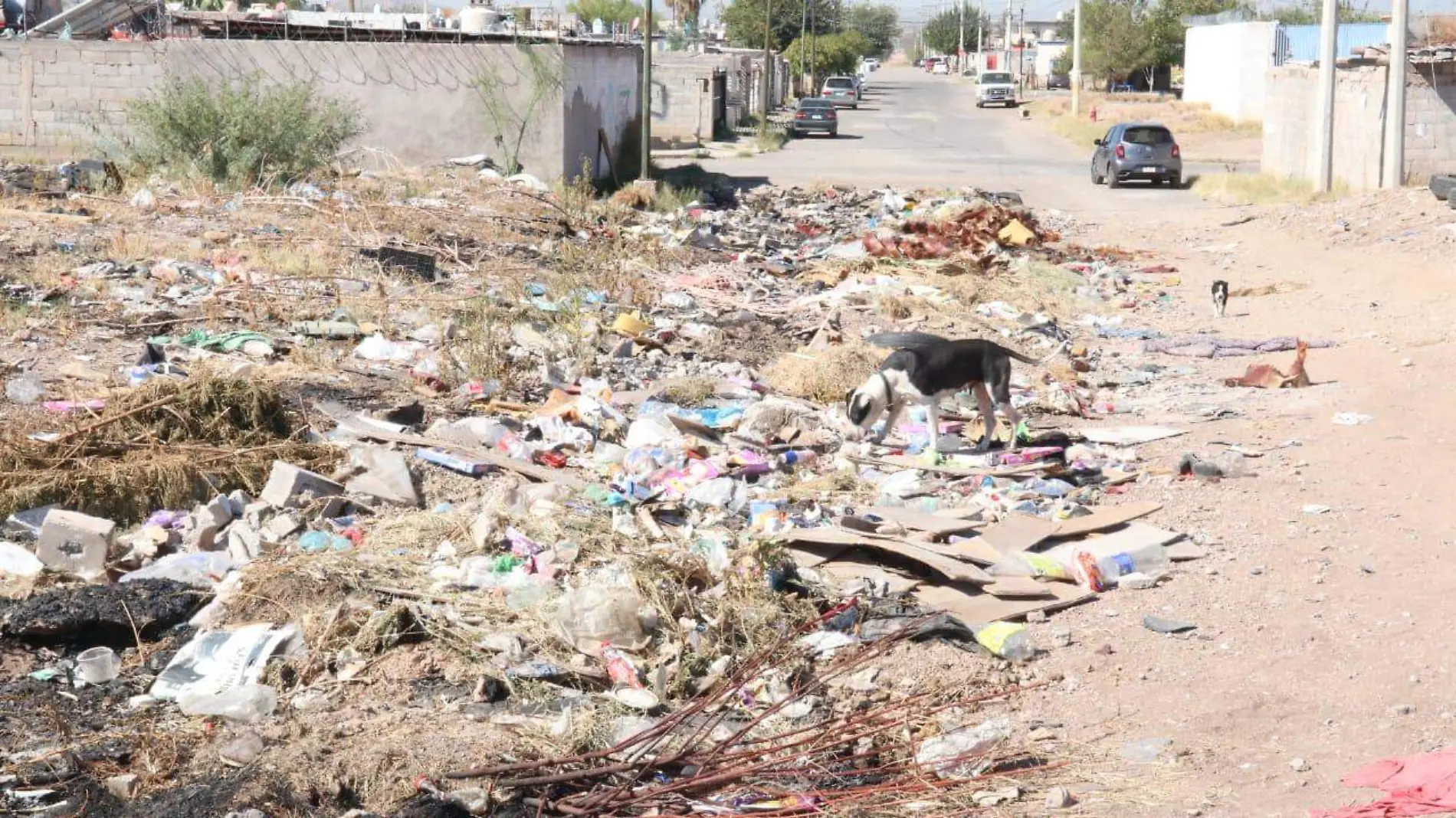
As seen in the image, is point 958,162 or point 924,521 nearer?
point 924,521

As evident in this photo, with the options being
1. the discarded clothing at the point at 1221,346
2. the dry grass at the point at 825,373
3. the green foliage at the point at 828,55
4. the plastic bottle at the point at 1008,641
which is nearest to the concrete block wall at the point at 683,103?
the discarded clothing at the point at 1221,346

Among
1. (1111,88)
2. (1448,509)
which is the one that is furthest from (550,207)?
(1111,88)

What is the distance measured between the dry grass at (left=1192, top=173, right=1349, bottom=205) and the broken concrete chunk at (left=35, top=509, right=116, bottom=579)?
22.7m

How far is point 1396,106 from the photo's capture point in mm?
24375

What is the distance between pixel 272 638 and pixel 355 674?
1.35ft

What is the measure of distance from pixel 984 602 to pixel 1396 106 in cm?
2050

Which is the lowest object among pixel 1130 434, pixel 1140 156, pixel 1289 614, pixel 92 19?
pixel 1289 614

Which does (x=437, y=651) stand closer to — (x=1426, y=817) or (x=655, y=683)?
(x=655, y=683)

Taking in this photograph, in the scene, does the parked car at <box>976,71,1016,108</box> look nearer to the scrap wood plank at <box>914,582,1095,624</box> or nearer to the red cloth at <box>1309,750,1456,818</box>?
the scrap wood plank at <box>914,582,1095,624</box>

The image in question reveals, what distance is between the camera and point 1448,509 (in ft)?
27.7

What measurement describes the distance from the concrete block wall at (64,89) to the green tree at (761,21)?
5793 cm

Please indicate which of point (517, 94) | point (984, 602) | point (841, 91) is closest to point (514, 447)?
point (984, 602)

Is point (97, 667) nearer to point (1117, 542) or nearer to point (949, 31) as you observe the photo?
point (1117, 542)

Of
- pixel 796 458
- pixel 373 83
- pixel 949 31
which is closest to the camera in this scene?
pixel 796 458
